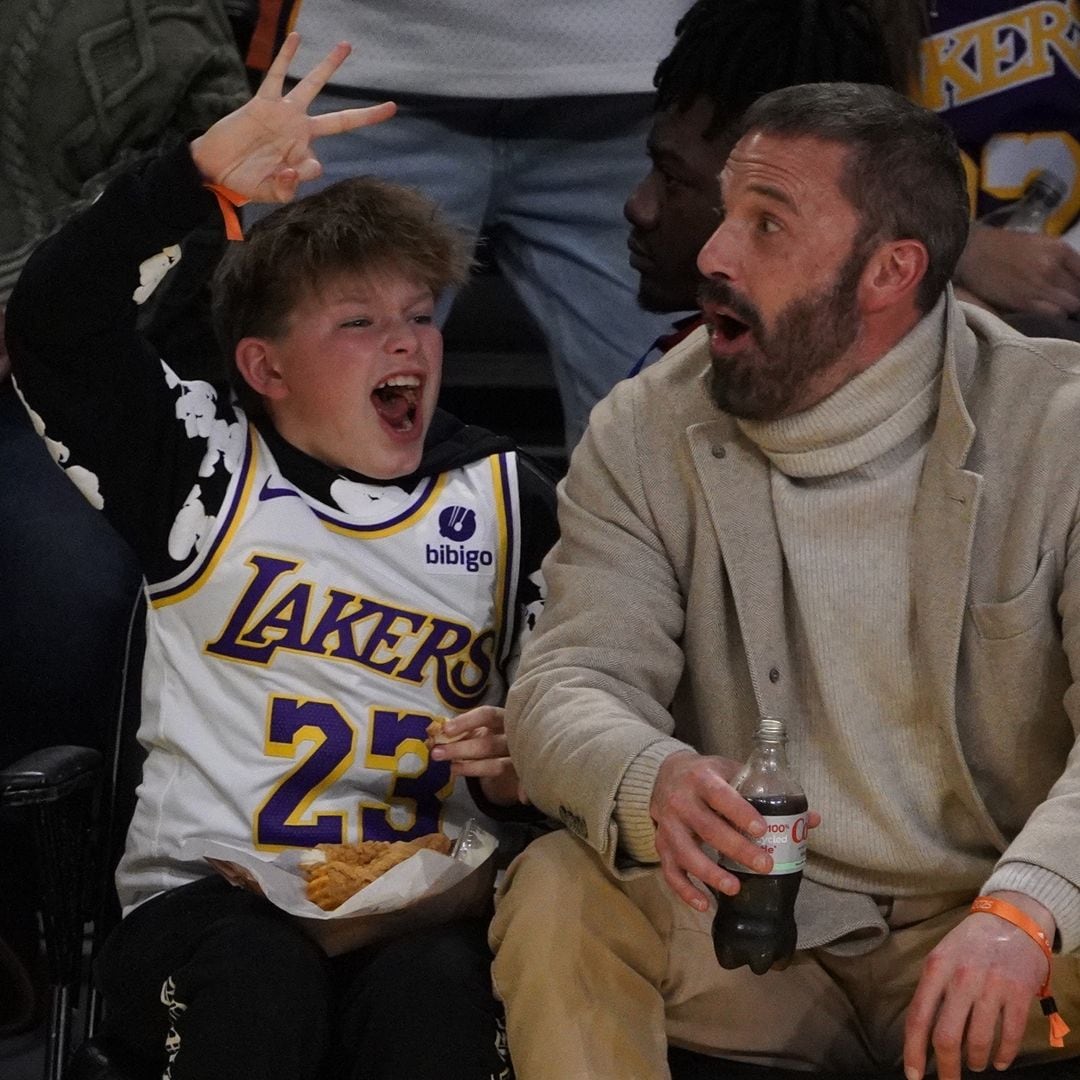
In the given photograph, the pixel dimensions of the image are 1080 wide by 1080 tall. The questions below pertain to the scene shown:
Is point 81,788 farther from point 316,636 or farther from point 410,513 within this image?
point 410,513

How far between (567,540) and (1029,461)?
0.57 m

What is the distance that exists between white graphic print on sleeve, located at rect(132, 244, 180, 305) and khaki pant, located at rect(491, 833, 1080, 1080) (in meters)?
0.89

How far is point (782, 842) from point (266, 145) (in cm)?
111

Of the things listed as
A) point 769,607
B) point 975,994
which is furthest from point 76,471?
point 975,994

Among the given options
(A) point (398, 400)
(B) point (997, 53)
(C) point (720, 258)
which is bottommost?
(A) point (398, 400)

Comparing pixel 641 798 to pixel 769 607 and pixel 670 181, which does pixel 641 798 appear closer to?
pixel 769 607

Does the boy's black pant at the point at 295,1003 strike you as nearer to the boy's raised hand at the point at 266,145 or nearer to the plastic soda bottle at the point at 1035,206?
the boy's raised hand at the point at 266,145

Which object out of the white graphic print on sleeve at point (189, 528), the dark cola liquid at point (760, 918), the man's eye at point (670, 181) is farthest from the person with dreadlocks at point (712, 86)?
the dark cola liquid at point (760, 918)

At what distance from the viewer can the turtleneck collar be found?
93.4 inches

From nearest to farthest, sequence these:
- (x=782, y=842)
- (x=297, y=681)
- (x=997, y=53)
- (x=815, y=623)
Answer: (x=782, y=842), (x=815, y=623), (x=297, y=681), (x=997, y=53)

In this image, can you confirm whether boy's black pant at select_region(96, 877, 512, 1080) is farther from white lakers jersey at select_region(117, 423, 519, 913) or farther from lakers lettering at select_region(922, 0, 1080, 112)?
lakers lettering at select_region(922, 0, 1080, 112)

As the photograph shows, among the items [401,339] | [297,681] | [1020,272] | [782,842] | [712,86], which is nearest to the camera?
[782,842]

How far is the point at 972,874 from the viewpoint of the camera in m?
2.31

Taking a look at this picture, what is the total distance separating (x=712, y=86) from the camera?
3.15 m
